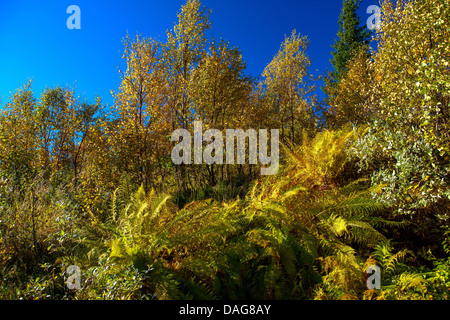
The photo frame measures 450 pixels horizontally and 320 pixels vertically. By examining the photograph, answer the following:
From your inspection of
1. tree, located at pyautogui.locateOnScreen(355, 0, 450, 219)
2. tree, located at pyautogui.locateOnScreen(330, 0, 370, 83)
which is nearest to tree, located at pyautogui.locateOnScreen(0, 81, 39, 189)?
tree, located at pyautogui.locateOnScreen(355, 0, 450, 219)

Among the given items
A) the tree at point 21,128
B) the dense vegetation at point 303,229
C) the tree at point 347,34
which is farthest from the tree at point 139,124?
the tree at point 347,34

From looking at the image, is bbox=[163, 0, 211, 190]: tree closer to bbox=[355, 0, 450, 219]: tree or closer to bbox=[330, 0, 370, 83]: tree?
bbox=[355, 0, 450, 219]: tree

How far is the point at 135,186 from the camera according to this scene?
8023mm

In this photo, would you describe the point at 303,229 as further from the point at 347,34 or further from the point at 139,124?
the point at 347,34

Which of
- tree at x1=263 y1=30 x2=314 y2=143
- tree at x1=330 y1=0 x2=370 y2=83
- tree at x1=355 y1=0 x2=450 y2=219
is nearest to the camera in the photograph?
tree at x1=355 y1=0 x2=450 y2=219

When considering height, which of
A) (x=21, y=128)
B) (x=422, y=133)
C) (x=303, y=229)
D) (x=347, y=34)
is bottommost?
(x=303, y=229)

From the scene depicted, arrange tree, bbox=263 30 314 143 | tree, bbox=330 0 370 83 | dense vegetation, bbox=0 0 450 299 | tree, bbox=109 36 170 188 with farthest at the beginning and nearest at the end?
1. tree, bbox=330 0 370 83
2. tree, bbox=263 30 314 143
3. tree, bbox=109 36 170 188
4. dense vegetation, bbox=0 0 450 299

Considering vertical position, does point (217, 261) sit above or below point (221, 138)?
below

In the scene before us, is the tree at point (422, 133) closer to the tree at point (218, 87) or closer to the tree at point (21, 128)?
the tree at point (218, 87)

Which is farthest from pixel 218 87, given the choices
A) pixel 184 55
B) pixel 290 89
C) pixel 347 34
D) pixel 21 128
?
pixel 347 34
